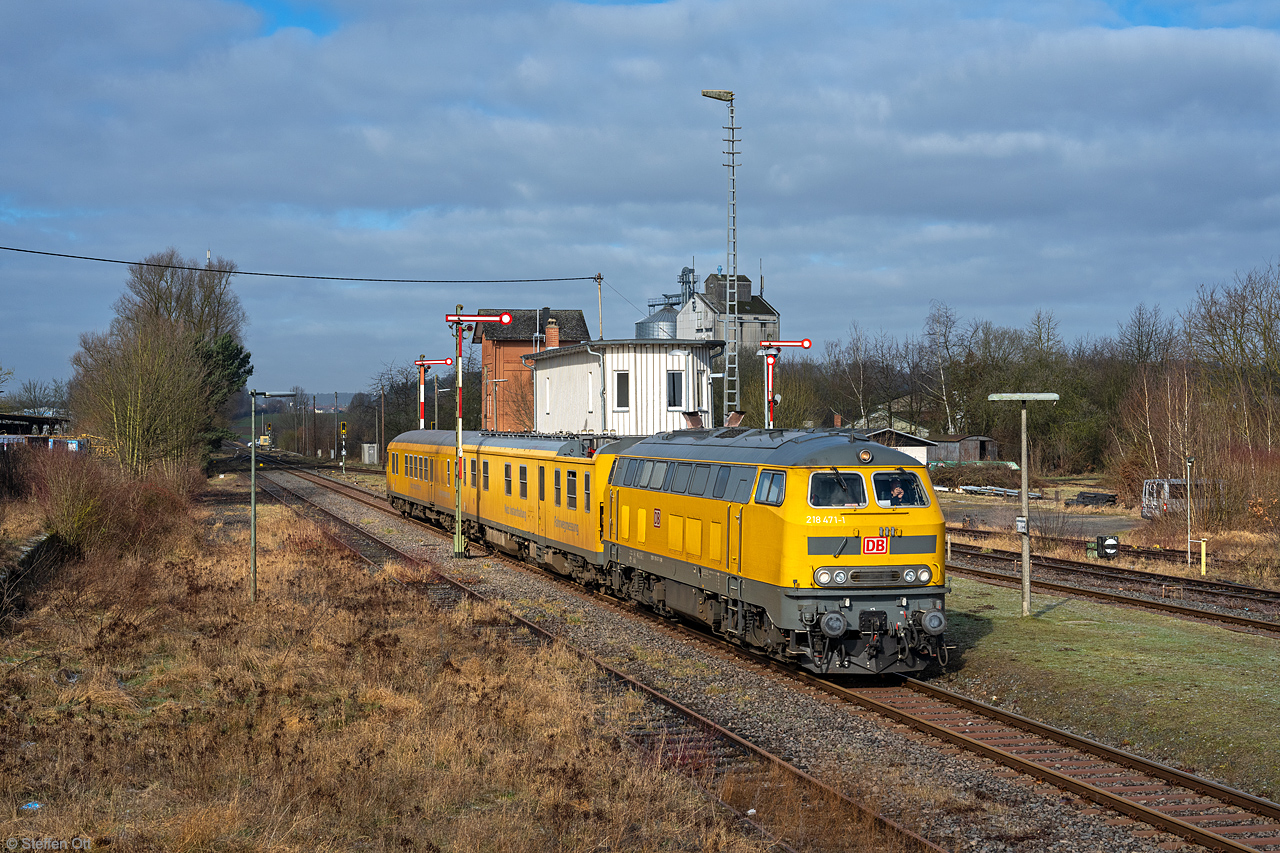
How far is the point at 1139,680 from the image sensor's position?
11.7 meters

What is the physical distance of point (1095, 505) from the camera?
43.6 meters

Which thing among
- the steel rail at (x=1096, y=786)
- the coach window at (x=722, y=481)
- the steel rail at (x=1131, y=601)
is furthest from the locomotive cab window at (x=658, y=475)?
the steel rail at (x=1131, y=601)

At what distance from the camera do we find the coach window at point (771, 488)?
12172 mm

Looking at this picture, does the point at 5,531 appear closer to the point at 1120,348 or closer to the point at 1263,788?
the point at 1263,788

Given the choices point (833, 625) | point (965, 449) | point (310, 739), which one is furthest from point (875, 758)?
point (965, 449)

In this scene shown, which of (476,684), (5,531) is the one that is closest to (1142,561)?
(476,684)

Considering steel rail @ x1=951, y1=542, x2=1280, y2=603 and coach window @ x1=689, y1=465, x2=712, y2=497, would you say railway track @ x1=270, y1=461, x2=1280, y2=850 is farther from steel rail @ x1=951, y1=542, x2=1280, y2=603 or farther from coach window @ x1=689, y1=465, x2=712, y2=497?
steel rail @ x1=951, y1=542, x2=1280, y2=603

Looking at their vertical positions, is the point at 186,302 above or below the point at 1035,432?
above

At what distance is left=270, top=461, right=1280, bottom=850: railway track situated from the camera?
7.59 metres

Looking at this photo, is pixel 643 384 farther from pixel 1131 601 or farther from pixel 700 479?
pixel 700 479

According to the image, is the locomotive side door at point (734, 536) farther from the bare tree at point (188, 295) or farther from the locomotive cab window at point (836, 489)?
the bare tree at point (188, 295)

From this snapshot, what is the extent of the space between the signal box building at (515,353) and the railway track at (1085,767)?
4995cm

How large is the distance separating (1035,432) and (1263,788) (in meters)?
56.8

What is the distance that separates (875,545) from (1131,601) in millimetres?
9126
